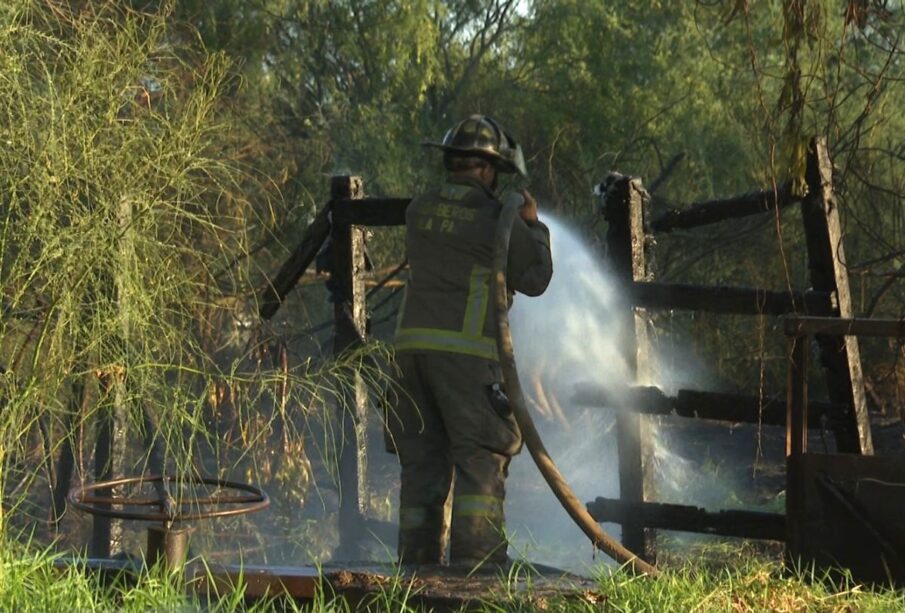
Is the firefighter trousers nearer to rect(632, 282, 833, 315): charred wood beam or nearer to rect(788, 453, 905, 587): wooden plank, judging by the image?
rect(788, 453, 905, 587): wooden plank

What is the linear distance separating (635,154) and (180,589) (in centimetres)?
1054

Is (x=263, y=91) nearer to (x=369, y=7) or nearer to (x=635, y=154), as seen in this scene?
(x=369, y=7)

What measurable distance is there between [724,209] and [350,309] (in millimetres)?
2142

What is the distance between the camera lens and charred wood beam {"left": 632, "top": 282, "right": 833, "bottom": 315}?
6121 millimetres

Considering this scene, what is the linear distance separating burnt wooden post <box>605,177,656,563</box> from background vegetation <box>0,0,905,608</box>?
616mm

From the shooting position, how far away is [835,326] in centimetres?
534

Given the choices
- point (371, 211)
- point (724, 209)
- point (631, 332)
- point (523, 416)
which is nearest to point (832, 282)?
point (724, 209)

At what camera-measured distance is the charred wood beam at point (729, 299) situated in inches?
241

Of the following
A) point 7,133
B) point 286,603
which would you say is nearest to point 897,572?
point 286,603

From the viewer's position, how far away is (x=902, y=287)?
11320mm

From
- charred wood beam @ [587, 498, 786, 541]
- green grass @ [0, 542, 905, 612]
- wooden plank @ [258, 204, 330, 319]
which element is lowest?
green grass @ [0, 542, 905, 612]

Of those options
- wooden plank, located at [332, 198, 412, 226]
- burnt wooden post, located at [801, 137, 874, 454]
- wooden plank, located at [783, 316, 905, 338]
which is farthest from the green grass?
wooden plank, located at [332, 198, 412, 226]

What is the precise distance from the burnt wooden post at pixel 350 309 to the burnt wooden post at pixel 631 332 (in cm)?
146

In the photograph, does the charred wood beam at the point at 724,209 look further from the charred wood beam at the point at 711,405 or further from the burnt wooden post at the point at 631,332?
the charred wood beam at the point at 711,405
